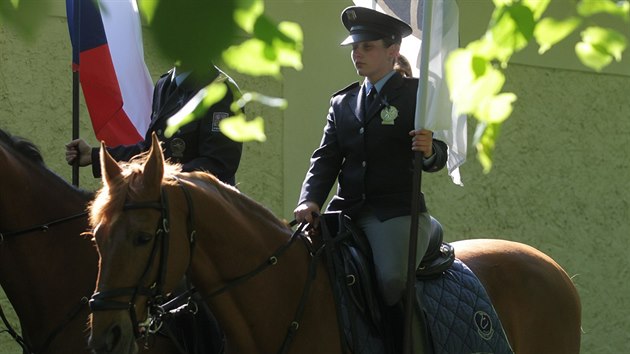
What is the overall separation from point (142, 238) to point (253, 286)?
54cm

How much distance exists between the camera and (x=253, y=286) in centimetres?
418

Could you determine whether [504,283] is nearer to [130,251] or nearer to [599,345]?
[130,251]

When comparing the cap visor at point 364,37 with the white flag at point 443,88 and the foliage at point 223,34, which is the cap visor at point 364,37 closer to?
the white flag at point 443,88

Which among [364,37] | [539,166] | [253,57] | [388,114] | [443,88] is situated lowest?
[539,166]

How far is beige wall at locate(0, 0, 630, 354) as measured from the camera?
8406mm

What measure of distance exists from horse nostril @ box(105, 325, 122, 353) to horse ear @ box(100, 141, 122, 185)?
579 mm

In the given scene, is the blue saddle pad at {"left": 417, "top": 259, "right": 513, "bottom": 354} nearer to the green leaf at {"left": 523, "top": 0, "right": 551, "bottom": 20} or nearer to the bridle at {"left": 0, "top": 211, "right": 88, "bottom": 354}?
the bridle at {"left": 0, "top": 211, "right": 88, "bottom": 354}

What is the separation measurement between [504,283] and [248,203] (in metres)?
1.61

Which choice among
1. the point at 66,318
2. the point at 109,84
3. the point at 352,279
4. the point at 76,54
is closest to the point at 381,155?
the point at 352,279

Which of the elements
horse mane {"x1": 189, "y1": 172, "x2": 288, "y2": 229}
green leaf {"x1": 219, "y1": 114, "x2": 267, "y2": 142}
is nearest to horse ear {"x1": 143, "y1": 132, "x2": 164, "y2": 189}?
horse mane {"x1": 189, "y1": 172, "x2": 288, "y2": 229}

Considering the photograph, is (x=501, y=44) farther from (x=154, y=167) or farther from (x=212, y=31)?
(x=154, y=167)

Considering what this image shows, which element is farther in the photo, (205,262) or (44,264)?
(44,264)

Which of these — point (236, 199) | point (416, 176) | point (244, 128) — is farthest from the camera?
point (416, 176)

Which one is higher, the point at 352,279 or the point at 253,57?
the point at 253,57
